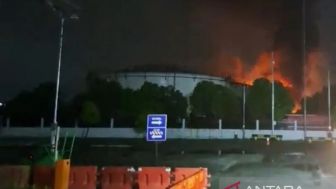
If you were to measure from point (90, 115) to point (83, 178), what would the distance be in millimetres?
18270

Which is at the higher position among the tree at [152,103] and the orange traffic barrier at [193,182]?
the tree at [152,103]

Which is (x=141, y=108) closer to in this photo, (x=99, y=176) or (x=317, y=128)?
(x=317, y=128)

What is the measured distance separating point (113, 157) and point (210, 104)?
14935 mm

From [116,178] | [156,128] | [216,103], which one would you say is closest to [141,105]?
[216,103]

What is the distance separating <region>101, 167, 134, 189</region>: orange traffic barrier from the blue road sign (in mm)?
2375

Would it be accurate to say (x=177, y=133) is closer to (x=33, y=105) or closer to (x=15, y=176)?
(x=33, y=105)


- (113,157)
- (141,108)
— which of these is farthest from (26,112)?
(113,157)

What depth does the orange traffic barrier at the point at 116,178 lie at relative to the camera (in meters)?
13.2

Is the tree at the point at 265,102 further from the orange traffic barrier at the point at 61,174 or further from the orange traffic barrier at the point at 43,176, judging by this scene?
the orange traffic barrier at the point at 61,174

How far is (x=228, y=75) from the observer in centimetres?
4750

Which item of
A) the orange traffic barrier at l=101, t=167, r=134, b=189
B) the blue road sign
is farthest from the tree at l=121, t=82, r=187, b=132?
the orange traffic barrier at l=101, t=167, r=134, b=189

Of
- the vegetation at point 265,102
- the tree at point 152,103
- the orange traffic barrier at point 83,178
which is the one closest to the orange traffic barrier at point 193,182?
the orange traffic barrier at point 83,178

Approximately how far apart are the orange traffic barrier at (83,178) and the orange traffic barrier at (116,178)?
10.3 inches

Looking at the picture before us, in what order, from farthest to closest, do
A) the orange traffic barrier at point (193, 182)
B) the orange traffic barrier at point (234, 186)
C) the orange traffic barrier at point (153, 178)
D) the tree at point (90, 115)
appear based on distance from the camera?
the tree at point (90, 115) → the orange traffic barrier at point (153, 178) → the orange traffic barrier at point (234, 186) → the orange traffic barrier at point (193, 182)
